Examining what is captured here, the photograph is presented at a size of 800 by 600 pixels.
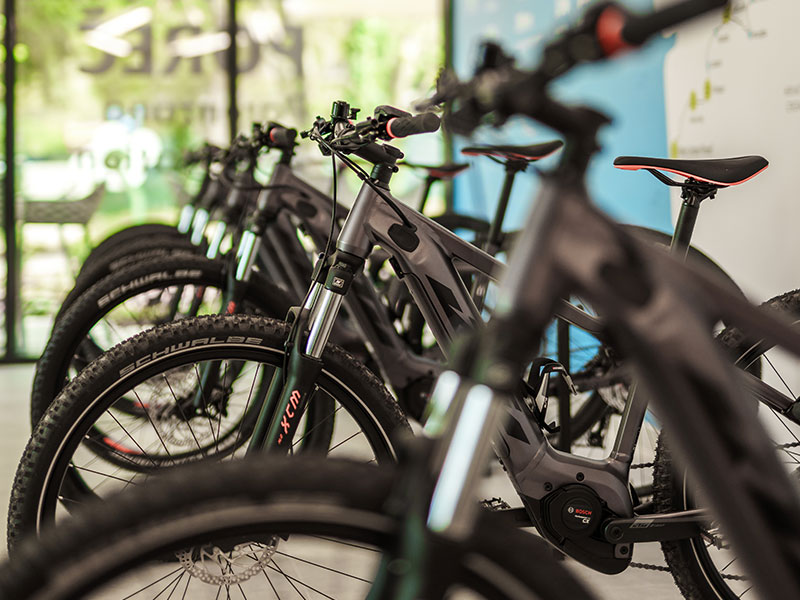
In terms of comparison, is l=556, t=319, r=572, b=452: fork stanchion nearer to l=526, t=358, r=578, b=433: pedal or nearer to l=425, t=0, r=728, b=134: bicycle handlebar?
l=526, t=358, r=578, b=433: pedal

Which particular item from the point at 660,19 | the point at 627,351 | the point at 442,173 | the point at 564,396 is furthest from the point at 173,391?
the point at 442,173

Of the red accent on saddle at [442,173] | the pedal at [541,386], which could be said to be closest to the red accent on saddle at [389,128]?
the pedal at [541,386]

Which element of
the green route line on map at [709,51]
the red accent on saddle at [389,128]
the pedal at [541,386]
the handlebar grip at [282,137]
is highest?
the green route line on map at [709,51]

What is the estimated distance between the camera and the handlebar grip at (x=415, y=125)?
140cm

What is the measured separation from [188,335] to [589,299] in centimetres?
86

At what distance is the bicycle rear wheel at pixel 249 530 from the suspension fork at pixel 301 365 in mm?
659

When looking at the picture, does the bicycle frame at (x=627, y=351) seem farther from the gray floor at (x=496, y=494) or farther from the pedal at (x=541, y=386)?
the gray floor at (x=496, y=494)

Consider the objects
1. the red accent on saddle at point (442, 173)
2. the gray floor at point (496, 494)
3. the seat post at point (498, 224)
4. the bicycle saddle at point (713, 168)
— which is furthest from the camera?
the red accent on saddle at point (442, 173)

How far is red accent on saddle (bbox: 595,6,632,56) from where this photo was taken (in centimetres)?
66

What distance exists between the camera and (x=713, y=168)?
1.58 m

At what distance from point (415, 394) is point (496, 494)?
49cm

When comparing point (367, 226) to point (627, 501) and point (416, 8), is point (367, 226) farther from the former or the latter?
point (416, 8)

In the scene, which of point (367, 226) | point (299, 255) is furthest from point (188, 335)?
point (299, 255)

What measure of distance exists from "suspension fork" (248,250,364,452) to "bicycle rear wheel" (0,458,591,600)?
2.16 ft
